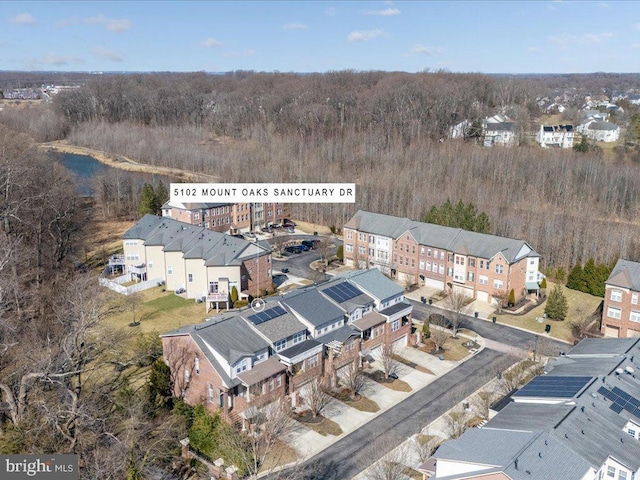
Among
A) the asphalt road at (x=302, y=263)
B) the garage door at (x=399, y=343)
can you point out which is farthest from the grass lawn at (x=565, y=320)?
the asphalt road at (x=302, y=263)

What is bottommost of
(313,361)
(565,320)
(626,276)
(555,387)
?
(565,320)

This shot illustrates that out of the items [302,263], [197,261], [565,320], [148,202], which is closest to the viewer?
[565,320]

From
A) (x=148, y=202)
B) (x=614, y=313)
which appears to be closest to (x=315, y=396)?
(x=614, y=313)

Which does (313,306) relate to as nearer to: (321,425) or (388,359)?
(388,359)

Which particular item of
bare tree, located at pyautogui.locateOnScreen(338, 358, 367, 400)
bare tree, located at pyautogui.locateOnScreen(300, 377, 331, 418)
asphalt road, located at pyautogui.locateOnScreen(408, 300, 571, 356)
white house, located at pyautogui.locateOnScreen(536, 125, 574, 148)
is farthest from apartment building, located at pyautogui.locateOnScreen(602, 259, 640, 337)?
white house, located at pyautogui.locateOnScreen(536, 125, 574, 148)

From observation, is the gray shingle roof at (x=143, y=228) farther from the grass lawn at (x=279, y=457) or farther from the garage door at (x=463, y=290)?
the grass lawn at (x=279, y=457)

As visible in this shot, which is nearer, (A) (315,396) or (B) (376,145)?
(A) (315,396)

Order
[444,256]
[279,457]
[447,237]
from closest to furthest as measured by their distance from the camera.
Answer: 1. [279,457]
2. [444,256]
3. [447,237]
